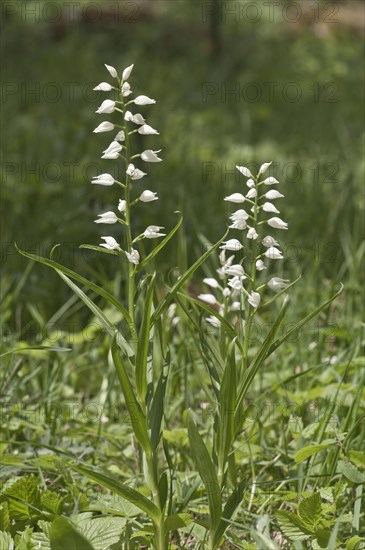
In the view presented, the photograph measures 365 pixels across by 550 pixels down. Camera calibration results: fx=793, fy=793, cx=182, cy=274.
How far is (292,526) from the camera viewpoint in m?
1.73

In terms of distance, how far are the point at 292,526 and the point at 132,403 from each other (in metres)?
0.49

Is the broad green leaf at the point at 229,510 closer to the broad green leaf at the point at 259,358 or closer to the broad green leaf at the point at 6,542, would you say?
the broad green leaf at the point at 259,358

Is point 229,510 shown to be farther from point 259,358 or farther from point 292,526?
point 259,358

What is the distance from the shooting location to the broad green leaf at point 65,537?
1419mm

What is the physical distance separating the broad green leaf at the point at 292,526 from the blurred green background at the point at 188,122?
87 cm

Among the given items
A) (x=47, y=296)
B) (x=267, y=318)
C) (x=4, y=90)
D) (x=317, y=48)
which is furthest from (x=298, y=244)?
(x=317, y=48)

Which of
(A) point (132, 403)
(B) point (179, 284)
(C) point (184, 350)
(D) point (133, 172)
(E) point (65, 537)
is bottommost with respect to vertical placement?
(E) point (65, 537)

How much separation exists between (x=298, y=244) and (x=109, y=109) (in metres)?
2.28

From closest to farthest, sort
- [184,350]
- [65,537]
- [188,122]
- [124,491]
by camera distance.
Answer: [65,537] < [124,491] < [184,350] < [188,122]

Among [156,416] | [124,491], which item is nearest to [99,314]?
[156,416]

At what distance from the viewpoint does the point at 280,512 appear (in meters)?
1.71

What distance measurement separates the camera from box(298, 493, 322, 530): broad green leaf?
1.70 metres

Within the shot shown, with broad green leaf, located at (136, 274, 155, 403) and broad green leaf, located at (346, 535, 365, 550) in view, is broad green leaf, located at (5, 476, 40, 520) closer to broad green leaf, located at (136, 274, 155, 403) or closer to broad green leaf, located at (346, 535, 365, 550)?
broad green leaf, located at (136, 274, 155, 403)

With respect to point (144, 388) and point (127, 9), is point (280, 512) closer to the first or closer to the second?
point (144, 388)
